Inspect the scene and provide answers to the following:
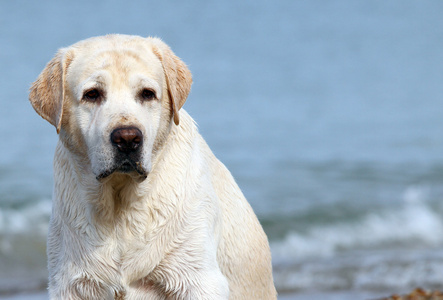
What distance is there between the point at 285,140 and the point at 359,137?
6.77 ft

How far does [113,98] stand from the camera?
A: 12.1ft

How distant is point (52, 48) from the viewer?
969 inches

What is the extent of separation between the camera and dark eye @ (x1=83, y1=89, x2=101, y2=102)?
376 centimetres

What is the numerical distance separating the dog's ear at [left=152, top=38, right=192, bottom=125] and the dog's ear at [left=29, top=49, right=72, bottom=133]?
513 mm

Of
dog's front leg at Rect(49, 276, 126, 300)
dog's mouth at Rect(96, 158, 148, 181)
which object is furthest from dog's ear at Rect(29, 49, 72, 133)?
dog's front leg at Rect(49, 276, 126, 300)

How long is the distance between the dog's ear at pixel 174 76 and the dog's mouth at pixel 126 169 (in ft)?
1.16

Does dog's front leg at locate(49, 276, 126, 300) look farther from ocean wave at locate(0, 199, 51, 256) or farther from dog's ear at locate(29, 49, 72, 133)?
ocean wave at locate(0, 199, 51, 256)

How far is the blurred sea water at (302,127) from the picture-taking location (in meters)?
10.0

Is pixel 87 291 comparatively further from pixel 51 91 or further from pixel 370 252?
pixel 370 252

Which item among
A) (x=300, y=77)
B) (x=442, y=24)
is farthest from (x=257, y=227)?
(x=442, y=24)

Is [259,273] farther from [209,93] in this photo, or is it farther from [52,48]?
[52,48]

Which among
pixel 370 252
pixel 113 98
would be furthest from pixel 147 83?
pixel 370 252

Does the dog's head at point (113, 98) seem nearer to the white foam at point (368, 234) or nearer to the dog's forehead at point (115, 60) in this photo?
the dog's forehead at point (115, 60)

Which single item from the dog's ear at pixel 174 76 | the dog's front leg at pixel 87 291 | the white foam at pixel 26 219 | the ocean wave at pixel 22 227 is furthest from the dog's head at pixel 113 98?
the white foam at pixel 26 219
